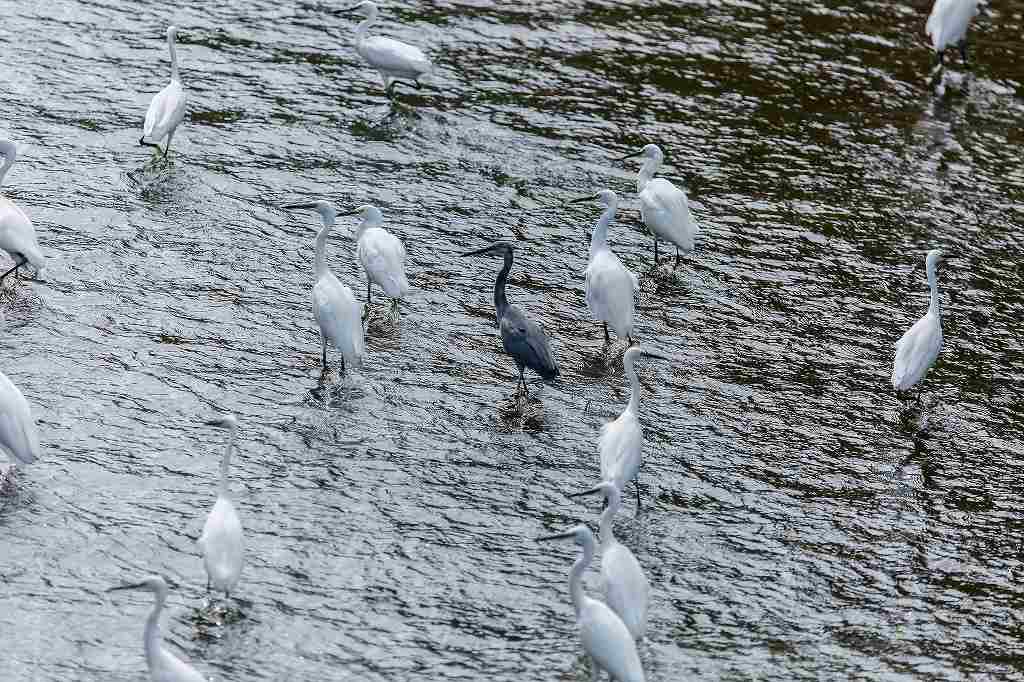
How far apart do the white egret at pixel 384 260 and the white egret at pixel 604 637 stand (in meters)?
5.14

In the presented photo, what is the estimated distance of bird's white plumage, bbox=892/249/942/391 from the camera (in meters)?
13.3

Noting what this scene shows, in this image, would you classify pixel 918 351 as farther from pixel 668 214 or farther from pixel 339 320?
pixel 339 320

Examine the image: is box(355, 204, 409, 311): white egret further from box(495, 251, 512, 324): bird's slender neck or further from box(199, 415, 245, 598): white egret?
box(199, 415, 245, 598): white egret

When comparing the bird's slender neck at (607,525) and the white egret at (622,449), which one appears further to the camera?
the white egret at (622,449)

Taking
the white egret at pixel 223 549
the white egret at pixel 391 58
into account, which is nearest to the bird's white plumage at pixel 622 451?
the white egret at pixel 223 549

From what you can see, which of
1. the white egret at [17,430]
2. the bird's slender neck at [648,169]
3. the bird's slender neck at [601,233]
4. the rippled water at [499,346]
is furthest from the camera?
the bird's slender neck at [648,169]

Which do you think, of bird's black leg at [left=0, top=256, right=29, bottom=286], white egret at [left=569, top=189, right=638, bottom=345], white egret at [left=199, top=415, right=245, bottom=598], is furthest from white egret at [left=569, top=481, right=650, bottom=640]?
bird's black leg at [left=0, top=256, right=29, bottom=286]

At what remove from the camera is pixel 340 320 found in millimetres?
12906

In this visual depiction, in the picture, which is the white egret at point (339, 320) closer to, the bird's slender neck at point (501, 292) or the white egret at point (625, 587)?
the bird's slender neck at point (501, 292)

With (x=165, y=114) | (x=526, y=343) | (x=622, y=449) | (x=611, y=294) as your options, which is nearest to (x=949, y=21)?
(x=611, y=294)

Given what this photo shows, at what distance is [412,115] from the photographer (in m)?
18.5

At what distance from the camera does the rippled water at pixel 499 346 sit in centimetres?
1023

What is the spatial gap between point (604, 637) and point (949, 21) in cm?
1391

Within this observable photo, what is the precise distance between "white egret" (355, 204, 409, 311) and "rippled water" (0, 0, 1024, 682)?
388 mm
